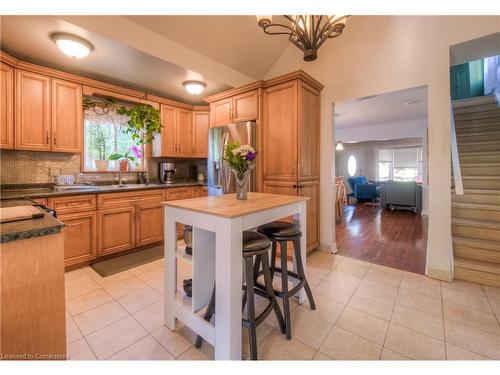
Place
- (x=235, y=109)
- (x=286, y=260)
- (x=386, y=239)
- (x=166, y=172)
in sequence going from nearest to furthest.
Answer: (x=286, y=260) < (x=235, y=109) < (x=386, y=239) < (x=166, y=172)

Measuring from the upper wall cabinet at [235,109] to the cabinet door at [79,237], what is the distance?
218 centimetres

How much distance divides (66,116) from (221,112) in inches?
79.7

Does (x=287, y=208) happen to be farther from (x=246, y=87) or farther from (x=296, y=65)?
(x=296, y=65)

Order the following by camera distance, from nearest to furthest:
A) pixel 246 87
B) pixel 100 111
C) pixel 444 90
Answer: pixel 444 90 < pixel 246 87 < pixel 100 111

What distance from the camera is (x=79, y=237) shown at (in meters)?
2.63

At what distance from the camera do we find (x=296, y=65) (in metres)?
3.46

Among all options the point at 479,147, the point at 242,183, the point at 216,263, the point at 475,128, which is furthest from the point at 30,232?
the point at 475,128

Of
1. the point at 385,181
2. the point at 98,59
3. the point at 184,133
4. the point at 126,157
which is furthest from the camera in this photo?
the point at 385,181

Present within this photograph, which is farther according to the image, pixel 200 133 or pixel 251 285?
pixel 200 133

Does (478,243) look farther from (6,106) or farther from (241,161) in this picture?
(6,106)

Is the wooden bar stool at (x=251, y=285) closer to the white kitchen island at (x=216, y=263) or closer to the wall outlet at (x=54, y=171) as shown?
the white kitchen island at (x=216, y=263)

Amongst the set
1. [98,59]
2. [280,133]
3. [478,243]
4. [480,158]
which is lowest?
[478,243]

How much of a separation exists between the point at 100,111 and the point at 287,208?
3.33 meters
